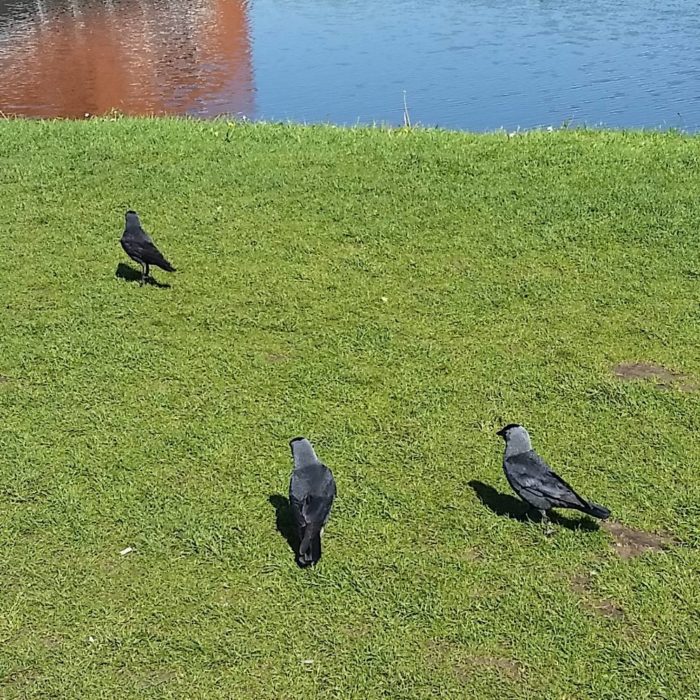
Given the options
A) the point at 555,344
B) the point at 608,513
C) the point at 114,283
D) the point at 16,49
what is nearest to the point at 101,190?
the point at 114,283

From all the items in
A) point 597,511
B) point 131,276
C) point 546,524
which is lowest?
point 131,276

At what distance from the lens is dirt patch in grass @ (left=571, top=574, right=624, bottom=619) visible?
4.08m

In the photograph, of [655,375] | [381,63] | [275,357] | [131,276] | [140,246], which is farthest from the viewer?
[381,63]

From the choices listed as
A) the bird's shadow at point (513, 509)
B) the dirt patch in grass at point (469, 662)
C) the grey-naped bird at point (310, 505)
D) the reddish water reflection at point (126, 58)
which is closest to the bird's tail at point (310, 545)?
the grey-naped bird at point (310, 505)

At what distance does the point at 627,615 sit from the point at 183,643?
2051 millimetres

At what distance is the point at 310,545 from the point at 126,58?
16447 mm

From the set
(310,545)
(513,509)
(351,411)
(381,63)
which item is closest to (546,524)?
(513,509)

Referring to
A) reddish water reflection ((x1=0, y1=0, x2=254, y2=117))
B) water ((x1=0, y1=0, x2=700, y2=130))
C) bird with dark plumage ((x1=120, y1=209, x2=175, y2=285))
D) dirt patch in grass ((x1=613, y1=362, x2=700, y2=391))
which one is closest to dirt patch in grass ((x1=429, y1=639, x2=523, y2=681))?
dirt patch in grass ((x1=613, y1=362, x2=700, y2=391))

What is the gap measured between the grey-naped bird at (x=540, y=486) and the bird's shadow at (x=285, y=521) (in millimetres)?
1151

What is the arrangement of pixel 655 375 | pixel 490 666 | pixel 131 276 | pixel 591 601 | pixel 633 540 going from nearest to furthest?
pixel 490 666 < pixel 591 601 < pixel 633 540 < pixel 655 375 < pixel 131 276

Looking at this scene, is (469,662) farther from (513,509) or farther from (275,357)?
(275,357)

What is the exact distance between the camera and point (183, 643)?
4.01 m

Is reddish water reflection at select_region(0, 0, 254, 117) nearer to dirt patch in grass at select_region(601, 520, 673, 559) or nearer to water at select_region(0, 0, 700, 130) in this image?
water at select_region(0, 0, 700, 130)

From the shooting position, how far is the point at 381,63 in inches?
621
